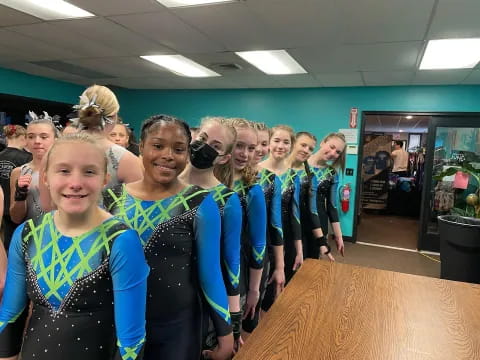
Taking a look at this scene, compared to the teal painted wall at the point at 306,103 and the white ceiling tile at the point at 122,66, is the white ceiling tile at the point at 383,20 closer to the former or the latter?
the teal painted wall at the point at 306,103

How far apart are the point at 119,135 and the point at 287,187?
185 centimetres

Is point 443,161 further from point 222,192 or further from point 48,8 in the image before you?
point 48,8

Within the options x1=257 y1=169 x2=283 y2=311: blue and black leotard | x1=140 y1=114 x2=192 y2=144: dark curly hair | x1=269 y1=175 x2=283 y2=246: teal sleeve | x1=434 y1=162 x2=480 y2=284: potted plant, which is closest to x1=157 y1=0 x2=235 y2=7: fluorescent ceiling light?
x1=257 y1=169 x2=283 y2=311: blue and black leotard

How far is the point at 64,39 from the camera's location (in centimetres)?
375

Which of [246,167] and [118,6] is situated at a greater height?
[118,6]

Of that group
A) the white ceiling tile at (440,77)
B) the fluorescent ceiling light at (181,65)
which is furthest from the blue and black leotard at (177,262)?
the white ceiling tile at (440,77)

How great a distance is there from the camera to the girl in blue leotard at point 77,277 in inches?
37.3

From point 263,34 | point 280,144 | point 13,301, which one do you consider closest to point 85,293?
point 13,301

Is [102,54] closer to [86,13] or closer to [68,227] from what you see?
[86,13]

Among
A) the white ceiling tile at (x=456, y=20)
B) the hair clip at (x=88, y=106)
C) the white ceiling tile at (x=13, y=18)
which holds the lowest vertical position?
the hair clip at (x=88, y=106)

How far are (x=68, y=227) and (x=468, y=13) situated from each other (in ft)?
9.86

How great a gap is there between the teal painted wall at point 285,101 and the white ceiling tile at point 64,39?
211 centimetres

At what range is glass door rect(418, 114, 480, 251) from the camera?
5.12 m

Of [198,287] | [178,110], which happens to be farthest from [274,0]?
[178,110]
